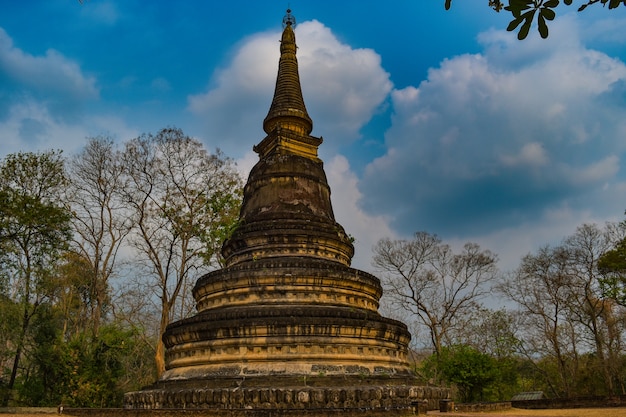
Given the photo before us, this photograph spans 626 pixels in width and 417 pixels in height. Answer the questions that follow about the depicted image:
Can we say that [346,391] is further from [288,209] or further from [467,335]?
[467,335]

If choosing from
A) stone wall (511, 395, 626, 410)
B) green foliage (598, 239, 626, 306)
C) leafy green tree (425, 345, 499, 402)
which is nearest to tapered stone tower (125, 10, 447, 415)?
leafy green tree (425, 345, 499, 402)

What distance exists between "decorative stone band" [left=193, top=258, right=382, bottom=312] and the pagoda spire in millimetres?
7323

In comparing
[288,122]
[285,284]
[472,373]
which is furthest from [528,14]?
[472,373]

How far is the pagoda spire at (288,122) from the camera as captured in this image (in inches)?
920

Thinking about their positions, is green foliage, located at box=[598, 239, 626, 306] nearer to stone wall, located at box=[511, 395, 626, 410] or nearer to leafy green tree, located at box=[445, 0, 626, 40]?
stone wall, located at box=[511, 395, 626, 410]

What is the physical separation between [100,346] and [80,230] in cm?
691

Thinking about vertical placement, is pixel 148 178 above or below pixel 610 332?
above

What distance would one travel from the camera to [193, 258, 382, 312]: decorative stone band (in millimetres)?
16984

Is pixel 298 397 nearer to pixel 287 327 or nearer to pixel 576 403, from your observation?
pixel 287 327

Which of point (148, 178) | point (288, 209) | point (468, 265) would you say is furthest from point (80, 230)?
point (468, 265)

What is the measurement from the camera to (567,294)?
105ft

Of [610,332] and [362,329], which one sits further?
[610,332]

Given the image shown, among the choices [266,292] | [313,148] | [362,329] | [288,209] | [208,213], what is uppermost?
[313,148]

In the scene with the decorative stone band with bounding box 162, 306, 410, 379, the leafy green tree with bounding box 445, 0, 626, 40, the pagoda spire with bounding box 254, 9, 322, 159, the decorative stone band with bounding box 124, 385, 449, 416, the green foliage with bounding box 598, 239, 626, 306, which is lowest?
the decorative stone band with bounding box 124, 385, 449, 416
